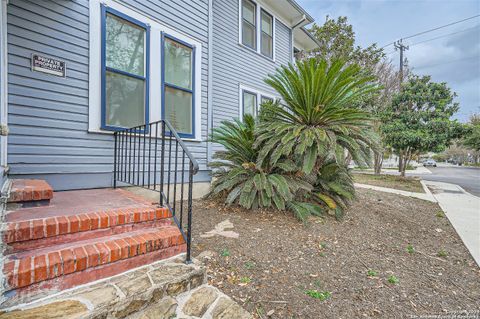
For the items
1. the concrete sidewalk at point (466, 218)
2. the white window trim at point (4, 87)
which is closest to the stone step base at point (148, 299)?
the white window trim at point (4, 87)

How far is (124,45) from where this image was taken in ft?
11.8

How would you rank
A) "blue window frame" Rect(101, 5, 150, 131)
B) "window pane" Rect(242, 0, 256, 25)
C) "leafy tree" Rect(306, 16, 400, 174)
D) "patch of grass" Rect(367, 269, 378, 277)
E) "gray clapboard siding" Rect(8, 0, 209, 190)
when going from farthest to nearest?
"leafy tree" Rect(306, 16, 400, 174), "window pane" Rect(242, 0, 256, 25), "blue window frame" Rect(101, 5, 150, 131), "gray clapboard siding" Rect(8, 0, 209, 190), "patch of grass" Rect(367, 269, 378, 277)

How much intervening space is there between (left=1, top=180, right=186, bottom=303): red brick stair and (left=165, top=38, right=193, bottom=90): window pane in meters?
2.63

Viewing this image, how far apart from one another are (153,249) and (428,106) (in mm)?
12169

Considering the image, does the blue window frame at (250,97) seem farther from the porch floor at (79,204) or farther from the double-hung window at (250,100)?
the porch floor at (79,204)

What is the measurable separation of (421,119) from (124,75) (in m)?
11.1

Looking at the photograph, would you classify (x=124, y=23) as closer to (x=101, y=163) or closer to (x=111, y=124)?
(x=111, y=124)

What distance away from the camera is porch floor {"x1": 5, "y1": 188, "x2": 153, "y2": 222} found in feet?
6.26

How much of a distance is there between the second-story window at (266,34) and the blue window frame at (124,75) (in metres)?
4.10

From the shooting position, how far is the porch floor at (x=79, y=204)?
1907 millimetres

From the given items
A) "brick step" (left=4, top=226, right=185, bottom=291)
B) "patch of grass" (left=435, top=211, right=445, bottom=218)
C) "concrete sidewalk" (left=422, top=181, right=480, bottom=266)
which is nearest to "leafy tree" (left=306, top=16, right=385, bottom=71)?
"concrete sidewalk" (left=422, top=181, right=480, bottom=266)

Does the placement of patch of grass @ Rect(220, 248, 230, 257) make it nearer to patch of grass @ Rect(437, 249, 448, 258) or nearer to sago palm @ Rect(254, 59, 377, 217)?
sago palm @ Rect(254, 59, 377, 217)

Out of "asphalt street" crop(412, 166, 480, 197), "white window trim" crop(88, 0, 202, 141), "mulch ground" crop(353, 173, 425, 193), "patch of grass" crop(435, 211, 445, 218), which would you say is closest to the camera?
"white window trim" crop(88, 0, 202, 141)

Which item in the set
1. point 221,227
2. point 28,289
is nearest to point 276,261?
point 221,227
